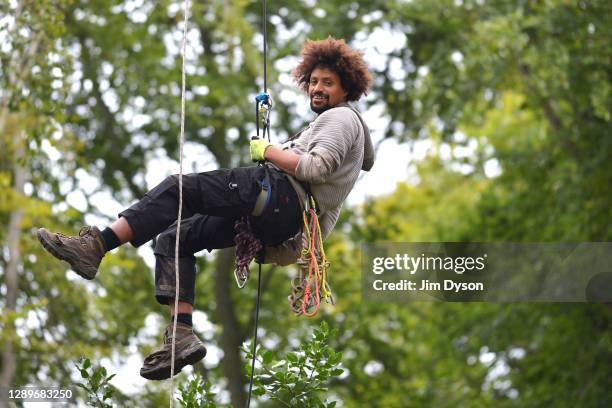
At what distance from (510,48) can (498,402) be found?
17.8 ft

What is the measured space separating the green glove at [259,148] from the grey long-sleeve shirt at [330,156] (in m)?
0.14

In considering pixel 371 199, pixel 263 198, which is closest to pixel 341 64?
pixel 263 198

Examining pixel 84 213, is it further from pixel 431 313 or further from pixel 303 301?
pixel 303 301

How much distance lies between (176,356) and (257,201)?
0.75 m

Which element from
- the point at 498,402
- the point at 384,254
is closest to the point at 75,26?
the point at 384,254

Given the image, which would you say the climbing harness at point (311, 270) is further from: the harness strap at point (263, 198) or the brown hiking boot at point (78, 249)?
the brown hiking boot at point (78, 249)

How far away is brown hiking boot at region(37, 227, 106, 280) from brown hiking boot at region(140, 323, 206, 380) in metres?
0.49

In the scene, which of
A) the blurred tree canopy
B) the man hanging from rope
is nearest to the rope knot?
the man hanging from rope

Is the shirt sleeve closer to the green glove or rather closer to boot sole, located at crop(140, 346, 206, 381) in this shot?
the green glove

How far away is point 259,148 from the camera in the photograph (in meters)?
5.50

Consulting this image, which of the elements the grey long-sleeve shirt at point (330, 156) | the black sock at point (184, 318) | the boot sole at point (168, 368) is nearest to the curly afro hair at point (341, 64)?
the grey long-sleeve shirt at point (330, 156)

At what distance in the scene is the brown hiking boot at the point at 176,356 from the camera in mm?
5402

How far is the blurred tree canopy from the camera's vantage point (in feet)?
42.1

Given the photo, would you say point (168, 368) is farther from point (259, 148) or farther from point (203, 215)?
point (259, 148)
